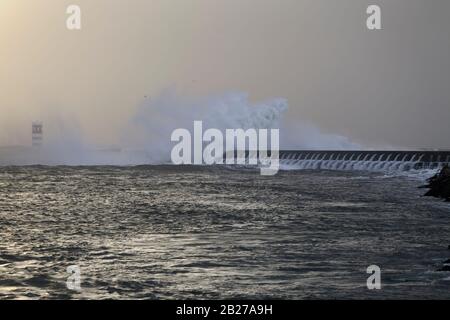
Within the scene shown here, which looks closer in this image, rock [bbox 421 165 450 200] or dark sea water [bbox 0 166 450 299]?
dark sea water [bbox 0 166 450 299]

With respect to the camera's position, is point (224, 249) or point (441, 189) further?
point (441, 189)

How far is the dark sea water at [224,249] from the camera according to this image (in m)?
11.4

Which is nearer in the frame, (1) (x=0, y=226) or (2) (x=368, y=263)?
(2) (x=368, y=263)

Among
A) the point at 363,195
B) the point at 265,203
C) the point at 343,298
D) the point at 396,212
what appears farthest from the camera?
the point at 363,195

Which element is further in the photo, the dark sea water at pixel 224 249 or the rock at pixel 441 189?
the rock at pixel 441 189

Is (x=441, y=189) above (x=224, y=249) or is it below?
below

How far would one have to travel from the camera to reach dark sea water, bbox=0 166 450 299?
11.4 metres

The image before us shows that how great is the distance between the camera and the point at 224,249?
15.9m

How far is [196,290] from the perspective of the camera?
1126 centimetres
